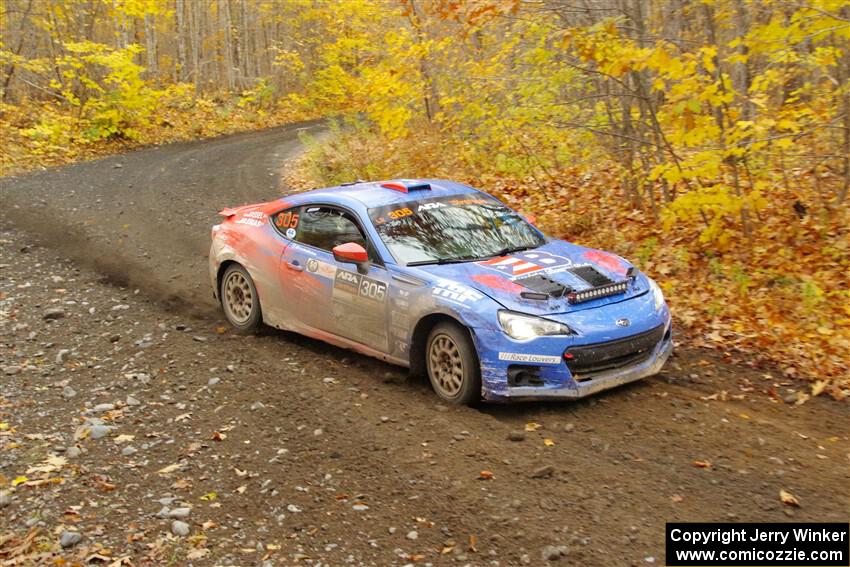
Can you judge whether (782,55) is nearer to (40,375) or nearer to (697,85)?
(697,85)

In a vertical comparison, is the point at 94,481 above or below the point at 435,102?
below

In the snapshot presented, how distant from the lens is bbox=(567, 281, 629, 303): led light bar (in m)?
5.92

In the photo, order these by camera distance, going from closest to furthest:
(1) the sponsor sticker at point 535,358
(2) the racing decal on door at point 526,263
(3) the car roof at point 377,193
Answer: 1. (1) the sponsor sticker at point 535,358
2. (2) the racing decal on door at point 526,263
3. (3) the car roof at point 377,193

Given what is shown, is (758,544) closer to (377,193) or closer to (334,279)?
(334,279)

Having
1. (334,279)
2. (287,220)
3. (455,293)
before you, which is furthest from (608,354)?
(287,220)

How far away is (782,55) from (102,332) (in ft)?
25.3

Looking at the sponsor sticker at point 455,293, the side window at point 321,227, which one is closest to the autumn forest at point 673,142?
the sponsor sticker at point 455,293

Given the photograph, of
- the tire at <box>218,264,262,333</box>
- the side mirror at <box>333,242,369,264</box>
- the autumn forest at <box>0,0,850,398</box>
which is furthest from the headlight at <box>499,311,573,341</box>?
the tire at <box>218,264,262,333</box>

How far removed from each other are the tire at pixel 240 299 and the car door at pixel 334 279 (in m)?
0.72

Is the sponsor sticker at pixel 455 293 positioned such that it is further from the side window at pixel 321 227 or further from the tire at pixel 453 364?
the side window at pixel 321 227

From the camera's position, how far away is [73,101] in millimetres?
22141

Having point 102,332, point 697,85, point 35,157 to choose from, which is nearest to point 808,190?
point 697,85

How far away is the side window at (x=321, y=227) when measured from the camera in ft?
23.2

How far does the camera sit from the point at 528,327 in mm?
5703
